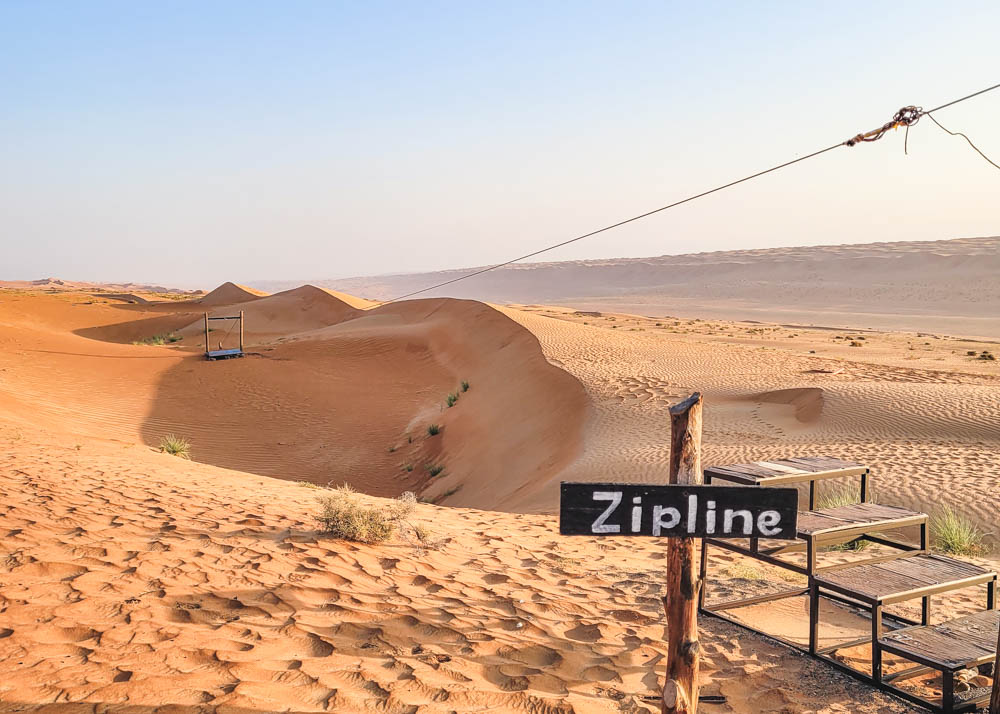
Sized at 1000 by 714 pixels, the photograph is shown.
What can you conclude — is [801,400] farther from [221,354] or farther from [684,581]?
[221,354]

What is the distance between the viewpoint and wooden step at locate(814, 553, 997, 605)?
4.66 m

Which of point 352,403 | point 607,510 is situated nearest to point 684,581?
point 607,510

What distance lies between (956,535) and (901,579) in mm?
3192

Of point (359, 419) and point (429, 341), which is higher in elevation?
point (429, 341)

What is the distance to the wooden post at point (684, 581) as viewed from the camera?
11.7ft

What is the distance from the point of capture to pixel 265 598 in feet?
17.3

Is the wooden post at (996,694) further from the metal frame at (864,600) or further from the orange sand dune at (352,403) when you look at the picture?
the orange sand dune at (352,403)

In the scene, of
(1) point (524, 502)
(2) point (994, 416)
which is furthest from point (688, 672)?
(2) point (994, 416)

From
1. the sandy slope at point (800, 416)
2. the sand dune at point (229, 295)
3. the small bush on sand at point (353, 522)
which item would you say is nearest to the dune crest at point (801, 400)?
the sandy slope at point (800, 416)

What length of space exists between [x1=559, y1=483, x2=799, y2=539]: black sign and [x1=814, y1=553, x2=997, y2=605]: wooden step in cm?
167

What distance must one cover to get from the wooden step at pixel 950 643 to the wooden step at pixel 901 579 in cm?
21

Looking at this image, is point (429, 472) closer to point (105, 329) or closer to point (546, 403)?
point (546, 403)

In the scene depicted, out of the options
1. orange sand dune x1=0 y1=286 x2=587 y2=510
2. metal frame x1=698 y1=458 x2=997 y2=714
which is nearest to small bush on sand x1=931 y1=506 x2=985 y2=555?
metal frame x1=698 y1=458 x2=997 y2=714

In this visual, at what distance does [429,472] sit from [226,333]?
22813mm
